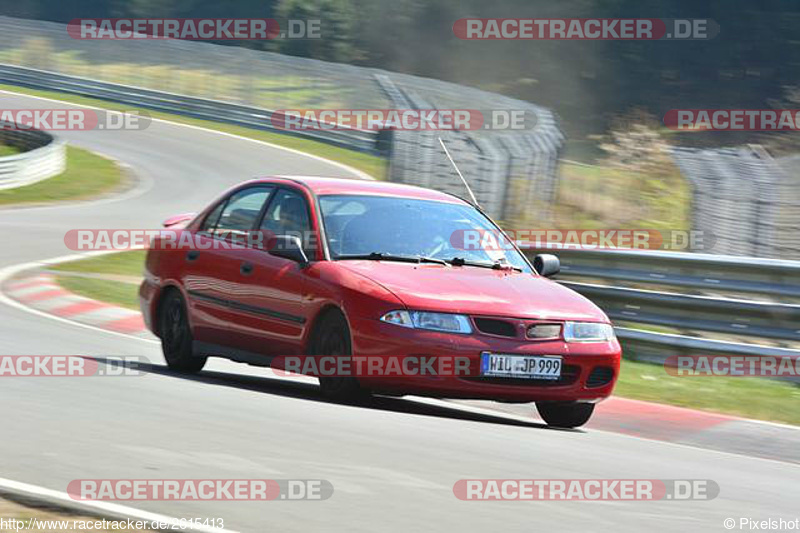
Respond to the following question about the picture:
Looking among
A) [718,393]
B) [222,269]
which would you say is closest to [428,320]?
[222,269]

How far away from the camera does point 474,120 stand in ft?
89.4

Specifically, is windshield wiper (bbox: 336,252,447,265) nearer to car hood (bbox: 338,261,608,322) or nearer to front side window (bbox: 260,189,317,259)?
car hood (bbox: 338,261,608,322)

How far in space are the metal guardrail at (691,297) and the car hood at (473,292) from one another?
Answer: 338 cm

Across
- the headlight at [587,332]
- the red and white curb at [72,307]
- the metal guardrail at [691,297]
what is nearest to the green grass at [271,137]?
the red and white curb at [72,307]

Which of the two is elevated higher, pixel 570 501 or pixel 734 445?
pixel 570 501

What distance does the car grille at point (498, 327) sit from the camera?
7.75 meters

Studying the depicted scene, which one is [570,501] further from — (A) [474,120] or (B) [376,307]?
(A) [474,120]

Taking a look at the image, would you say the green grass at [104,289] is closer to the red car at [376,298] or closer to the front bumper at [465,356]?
the red car at [376,298]

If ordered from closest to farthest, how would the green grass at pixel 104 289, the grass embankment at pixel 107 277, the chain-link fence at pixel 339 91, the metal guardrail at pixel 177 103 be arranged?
1. the green grass at pixel 104 289
2. the grass embankment at pixel 107 277
3. the chain-link fence at pixel 339 91
4. the metal guardrail at pixel 177 103

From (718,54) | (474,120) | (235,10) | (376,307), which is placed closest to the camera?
(376,307)

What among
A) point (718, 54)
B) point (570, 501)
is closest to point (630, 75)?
point (718, 54)

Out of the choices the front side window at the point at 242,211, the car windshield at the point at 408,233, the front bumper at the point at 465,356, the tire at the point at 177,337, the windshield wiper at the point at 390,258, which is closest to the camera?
the front bumper at the point at 465,356

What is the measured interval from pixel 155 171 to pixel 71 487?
95.0ft

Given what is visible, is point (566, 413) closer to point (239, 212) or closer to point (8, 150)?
point (239, 212)
